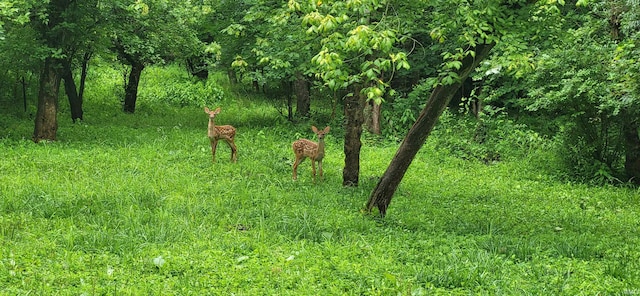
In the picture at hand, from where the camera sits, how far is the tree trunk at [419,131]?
24.4 ft

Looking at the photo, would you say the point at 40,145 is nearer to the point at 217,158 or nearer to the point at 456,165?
the point at 217,158

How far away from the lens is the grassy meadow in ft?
17.5

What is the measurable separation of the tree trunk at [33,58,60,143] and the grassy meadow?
887 mm

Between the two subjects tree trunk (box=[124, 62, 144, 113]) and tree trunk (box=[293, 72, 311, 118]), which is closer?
tree trunk (box=[293, 72, 311, 118])

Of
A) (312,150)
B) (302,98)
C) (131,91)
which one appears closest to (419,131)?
(312,150)

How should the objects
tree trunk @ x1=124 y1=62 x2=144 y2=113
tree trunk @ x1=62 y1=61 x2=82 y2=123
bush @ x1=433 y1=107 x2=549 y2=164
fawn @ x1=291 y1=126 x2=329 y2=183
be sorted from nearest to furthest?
fawn @ x1=291 y1=126 x2=329 y2=183 → bush @ x1=433 y1=107 x2=549 y2=164 → tree trunk @ x1=62 y1=61 x2=82 y2=123 → tree trunk @ x1=124 y1=62 x2=144 y2=113

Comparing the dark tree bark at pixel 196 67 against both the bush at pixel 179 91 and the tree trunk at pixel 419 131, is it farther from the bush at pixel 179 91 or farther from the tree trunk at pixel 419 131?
the tree trunk at pixel 419 131

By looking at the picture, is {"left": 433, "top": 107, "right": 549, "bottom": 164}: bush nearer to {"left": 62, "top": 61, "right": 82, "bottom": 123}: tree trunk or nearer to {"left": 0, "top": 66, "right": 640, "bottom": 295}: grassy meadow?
{"left": 0, "top": 66, "right": 640, "bottom": 295}: grassy meadow

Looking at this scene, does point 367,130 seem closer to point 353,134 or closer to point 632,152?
point 632,152

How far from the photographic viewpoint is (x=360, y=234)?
23.3ft

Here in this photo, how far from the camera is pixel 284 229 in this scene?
7.15 metres

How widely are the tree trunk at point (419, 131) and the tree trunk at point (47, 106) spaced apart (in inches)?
397

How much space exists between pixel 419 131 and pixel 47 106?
36.2 ft

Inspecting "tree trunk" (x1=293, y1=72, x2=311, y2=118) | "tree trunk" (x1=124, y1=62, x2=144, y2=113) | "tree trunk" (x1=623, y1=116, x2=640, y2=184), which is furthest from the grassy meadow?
"tree trunk" (x1=124, y1=62, x2=144, y2=113)
